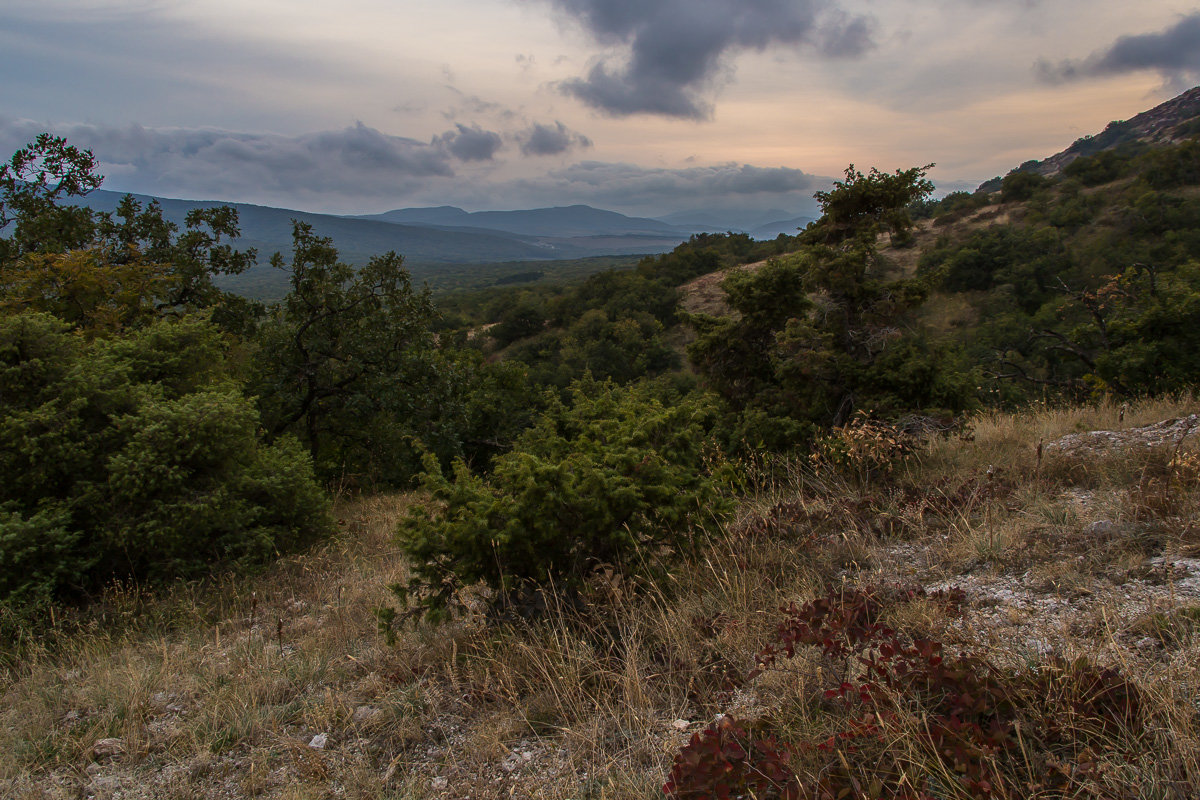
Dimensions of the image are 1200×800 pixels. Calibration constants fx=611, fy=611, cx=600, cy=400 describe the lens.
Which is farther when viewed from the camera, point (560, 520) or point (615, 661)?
point (560, 520)

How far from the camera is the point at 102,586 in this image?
5.55 metres

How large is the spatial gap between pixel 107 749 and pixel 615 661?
2.53 metres

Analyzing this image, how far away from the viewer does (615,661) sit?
3105mm

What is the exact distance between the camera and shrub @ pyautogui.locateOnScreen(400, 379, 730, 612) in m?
3.44

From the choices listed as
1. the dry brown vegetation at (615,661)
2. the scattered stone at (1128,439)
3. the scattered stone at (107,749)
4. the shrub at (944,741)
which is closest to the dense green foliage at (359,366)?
the dry brown vegetation at (615,661)

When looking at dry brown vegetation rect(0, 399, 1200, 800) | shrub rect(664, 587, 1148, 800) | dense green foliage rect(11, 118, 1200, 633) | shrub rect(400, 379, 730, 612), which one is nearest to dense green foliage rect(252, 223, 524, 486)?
dense green foliage rect(11, 118, 1200, 633)

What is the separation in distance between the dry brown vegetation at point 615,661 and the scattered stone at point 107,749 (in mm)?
12

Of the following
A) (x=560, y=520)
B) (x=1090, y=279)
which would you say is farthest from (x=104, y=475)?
(x=1090, y=279)

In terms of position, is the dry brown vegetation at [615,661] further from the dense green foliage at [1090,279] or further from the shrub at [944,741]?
the dense green foliage at [1090,279]

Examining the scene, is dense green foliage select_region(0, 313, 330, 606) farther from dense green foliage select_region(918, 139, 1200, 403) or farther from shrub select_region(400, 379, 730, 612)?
dense green foliage select_region(918, 139, 1200, 403)

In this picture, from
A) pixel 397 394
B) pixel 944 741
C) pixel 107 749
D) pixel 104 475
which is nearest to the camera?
pixel 944 741

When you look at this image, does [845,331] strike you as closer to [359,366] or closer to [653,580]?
[653,580]

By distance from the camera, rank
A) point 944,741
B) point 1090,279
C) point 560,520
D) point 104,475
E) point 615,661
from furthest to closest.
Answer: point 1090,279 → point 104,475 → point 560,520 → point 615,661 → point 944,741

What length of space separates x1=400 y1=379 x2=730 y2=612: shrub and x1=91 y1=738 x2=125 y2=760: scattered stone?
146 cm
